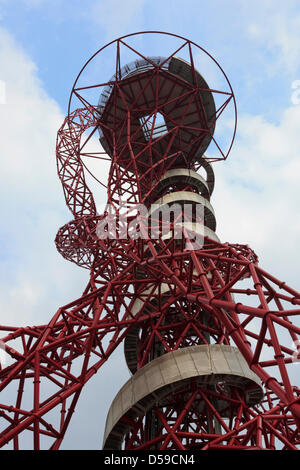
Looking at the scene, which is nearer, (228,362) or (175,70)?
(228,362)

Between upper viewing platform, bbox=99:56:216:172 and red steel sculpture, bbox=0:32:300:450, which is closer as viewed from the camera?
red steel sculpture, bbox=0:32:300:450

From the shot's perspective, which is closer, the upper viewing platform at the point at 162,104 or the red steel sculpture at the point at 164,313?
the red steel sculpture at the point at 164,313

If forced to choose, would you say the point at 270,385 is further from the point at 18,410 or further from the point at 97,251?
the point at 97,251

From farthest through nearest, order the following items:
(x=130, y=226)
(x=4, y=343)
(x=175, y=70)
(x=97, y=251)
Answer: (x=175, y=70)
(x=97, y=251)
(x=130, y=226)
(x=4, y=343)

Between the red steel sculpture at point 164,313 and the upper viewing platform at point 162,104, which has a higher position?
the upper viewing platform at point 162,104

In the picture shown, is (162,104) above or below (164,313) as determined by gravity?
above

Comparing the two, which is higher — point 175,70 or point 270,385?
point 175,70

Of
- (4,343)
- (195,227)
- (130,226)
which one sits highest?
(195,227)

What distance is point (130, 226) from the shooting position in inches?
918

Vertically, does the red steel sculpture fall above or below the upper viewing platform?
below
